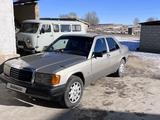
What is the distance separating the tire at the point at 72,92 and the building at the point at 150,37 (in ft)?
45.2

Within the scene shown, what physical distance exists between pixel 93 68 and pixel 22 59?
181 cm

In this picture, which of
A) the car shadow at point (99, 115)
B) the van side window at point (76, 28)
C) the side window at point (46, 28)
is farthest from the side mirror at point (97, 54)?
the van side window at point (76, 28)

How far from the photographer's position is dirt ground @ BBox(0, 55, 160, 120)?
5.45 metres

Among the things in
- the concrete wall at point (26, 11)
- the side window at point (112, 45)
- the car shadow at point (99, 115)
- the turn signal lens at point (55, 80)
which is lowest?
the car shadow at point (99, 115)

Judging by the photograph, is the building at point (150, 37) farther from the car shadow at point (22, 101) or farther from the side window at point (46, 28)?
the car shadow at point (22, 101)

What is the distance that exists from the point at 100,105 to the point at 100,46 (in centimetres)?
187

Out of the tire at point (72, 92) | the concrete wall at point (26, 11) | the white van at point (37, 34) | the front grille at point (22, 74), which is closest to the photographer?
the front grille at point (22, 74)

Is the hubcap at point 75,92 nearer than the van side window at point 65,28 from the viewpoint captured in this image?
Yes

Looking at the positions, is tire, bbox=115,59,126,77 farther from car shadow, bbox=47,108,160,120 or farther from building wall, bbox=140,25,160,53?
building wall, bbox=140,25,160,53

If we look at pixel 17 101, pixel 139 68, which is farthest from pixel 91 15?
pixel 17 101

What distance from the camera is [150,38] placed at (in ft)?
62.7

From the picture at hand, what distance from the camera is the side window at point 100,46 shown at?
711 centimetres

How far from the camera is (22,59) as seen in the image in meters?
6.45

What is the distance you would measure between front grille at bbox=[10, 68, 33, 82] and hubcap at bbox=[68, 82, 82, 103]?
0.97 meters
